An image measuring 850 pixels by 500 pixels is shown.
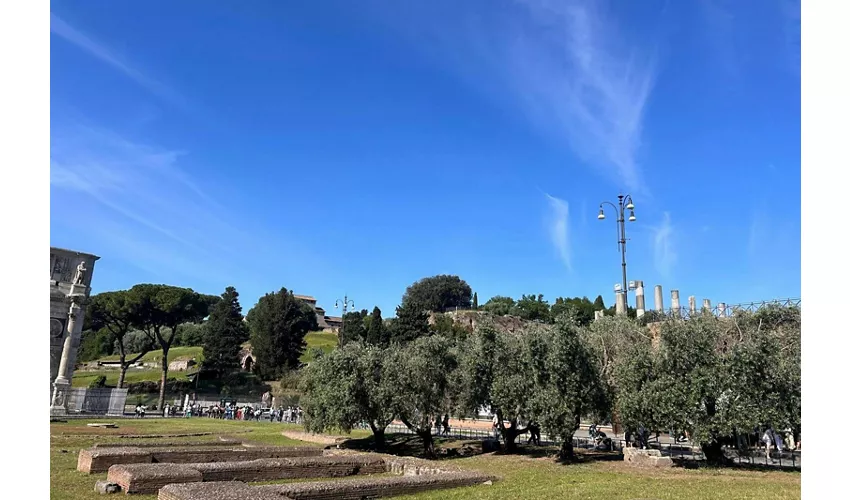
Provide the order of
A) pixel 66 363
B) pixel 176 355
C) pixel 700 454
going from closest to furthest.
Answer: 1. pixel 700 454
2. pixel 66 363
3. pixel 176 355

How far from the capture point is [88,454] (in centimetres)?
1574

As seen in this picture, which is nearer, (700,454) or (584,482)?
(584,482)

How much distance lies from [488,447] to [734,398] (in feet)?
31.7

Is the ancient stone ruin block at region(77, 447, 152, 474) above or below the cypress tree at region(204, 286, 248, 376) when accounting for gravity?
below

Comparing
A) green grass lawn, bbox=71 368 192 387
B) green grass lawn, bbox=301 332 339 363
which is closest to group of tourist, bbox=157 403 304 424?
green grass lawn, bbox=71 368 192 387

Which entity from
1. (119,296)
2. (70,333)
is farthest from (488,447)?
(119,296)

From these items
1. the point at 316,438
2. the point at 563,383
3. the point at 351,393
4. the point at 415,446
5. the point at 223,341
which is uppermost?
the point at 223,341

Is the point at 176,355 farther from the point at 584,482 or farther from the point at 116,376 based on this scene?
the point at 584,482

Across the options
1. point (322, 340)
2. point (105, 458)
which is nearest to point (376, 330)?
point (322, 340)

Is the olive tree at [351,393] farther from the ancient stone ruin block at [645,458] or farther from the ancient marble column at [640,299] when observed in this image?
the ancient marble column at [640,299]

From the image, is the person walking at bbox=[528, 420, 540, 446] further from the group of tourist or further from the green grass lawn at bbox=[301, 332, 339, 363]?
the green grass lawn at bbox=[301, 332, 339, 363]

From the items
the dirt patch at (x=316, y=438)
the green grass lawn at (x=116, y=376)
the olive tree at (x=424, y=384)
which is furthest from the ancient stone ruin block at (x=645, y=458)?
the green grass lawn at (x=116, y=376)

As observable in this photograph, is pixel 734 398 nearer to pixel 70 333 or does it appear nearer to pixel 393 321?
pixel 70 333

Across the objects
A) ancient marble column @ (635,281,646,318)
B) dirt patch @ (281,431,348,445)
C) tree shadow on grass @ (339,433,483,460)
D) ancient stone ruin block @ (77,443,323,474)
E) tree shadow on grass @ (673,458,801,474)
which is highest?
ancient marble column @ (635,281,646,318)
